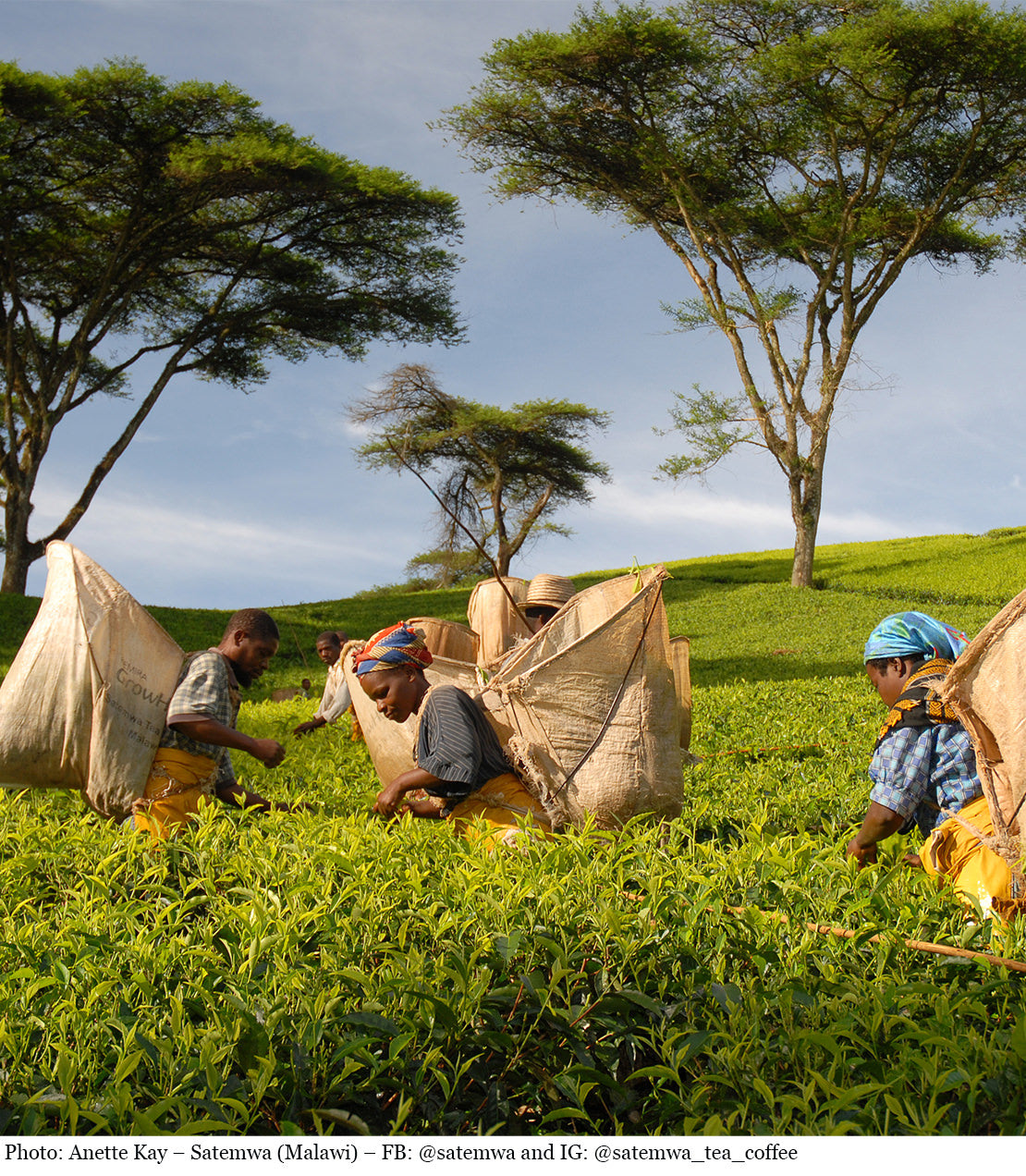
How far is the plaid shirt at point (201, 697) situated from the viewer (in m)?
3.83

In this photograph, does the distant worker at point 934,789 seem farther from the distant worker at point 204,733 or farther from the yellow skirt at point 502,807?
the distant worker at point 204,733

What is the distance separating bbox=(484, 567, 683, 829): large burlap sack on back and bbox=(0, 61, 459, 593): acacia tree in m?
18.1

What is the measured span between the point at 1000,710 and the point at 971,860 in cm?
52

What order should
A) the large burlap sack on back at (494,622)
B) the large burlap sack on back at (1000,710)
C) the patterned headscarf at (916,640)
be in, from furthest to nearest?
1. the large burlap sack on back at (494,622)
2. the patterned headscarf at (916,640)
3. the large burlap sack on back at (1000,710)

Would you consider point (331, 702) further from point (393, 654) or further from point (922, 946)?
point (922, 946)

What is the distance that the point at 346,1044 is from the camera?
198 cm

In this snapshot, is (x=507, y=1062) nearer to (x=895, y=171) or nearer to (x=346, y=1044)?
(x=346, y=1044)

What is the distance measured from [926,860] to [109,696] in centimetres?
303

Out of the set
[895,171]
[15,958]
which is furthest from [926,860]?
[895,171]

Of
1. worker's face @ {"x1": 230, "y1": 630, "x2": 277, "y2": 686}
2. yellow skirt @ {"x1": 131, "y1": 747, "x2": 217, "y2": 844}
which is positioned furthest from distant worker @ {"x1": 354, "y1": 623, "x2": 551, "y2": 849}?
yellow skirt @ {"x1": 131, "y1": 747, "x2": 217, "y2": 844}

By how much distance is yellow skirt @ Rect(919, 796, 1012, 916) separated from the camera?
9.75 ft

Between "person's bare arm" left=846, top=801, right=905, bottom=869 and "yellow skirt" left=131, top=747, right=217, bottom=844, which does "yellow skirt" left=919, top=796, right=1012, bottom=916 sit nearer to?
"person's bare arm" left=846, top=801, right=905, bottom=869

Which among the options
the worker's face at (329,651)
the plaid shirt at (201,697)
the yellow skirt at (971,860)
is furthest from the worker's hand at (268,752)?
the worker's face at (329,651)

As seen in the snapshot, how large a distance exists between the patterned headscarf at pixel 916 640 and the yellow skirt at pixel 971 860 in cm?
52
